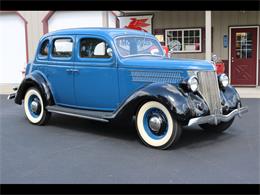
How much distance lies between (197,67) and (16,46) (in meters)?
11.8

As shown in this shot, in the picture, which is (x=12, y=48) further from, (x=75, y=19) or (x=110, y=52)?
(x=110, y=52)

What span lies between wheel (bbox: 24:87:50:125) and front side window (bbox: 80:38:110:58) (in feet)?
4.39

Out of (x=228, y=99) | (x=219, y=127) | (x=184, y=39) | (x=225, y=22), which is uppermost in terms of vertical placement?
(x=225, y=22)

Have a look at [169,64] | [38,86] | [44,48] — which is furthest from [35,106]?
[169,64]

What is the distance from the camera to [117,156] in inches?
210

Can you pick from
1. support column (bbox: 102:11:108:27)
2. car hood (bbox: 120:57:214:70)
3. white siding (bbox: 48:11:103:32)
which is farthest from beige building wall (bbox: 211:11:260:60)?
car hood (bbox: 120:57:214:70)

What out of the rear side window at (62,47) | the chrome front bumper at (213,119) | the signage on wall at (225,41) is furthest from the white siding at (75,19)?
the chrome front bumper at (213,119)

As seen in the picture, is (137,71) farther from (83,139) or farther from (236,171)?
(236,171)

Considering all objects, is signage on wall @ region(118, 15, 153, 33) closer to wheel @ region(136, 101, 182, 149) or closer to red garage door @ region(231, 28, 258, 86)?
red garage door @ region(231, 28, 258, 86)

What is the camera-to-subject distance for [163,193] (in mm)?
3965

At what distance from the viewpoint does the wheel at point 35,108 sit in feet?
24.3

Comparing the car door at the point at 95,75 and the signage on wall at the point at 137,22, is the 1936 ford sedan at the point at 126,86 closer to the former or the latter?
the car door at the point at 95,75

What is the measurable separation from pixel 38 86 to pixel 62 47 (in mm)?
901

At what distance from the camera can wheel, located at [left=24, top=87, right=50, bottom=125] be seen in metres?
7.40
